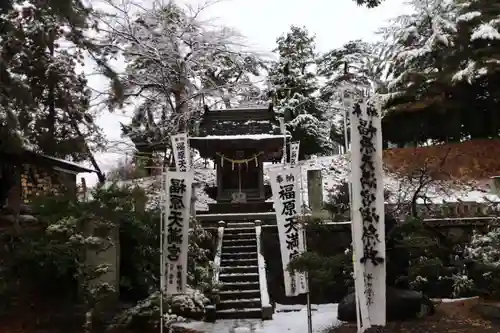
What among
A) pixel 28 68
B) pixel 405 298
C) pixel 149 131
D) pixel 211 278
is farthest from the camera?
pixel 149 131

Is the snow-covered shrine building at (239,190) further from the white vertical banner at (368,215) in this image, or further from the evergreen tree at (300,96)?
the evergreen tree at (300,96)

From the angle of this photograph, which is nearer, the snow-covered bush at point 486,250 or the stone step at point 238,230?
the snow-covered bush at point 486,250

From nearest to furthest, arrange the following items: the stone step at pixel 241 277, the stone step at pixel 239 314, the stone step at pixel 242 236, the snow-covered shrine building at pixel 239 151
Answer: the stone step at pixel 239 314, the stone step at pixel 241 277, the stone step at pixel 242 236, the snow-covered shrine building at pixel 239 151

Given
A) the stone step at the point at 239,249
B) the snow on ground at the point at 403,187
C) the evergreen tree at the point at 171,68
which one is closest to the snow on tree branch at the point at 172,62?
the evergreen tree at the point at 171,68

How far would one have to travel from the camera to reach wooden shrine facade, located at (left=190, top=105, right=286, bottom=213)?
1741cm

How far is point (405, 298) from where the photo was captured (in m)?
7.81

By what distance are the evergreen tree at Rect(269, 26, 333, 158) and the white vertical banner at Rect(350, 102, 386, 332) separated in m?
21.9

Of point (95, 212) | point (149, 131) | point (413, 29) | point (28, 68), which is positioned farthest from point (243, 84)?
point (95, 212)

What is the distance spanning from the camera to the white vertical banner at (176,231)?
303 inches

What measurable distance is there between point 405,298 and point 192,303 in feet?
11.7

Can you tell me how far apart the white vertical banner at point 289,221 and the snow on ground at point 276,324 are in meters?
0.70

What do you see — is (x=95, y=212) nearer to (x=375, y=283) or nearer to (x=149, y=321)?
(x=149, y=321)

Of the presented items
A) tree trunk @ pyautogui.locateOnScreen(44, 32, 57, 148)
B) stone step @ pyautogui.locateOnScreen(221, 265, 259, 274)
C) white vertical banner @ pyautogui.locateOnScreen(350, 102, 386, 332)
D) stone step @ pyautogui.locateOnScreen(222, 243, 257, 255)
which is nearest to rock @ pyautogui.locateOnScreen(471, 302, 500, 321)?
white vertical banner @ pyautogui.locateOnScreen(350, 102, 386, 332)

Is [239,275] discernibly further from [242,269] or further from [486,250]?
[486,250]
